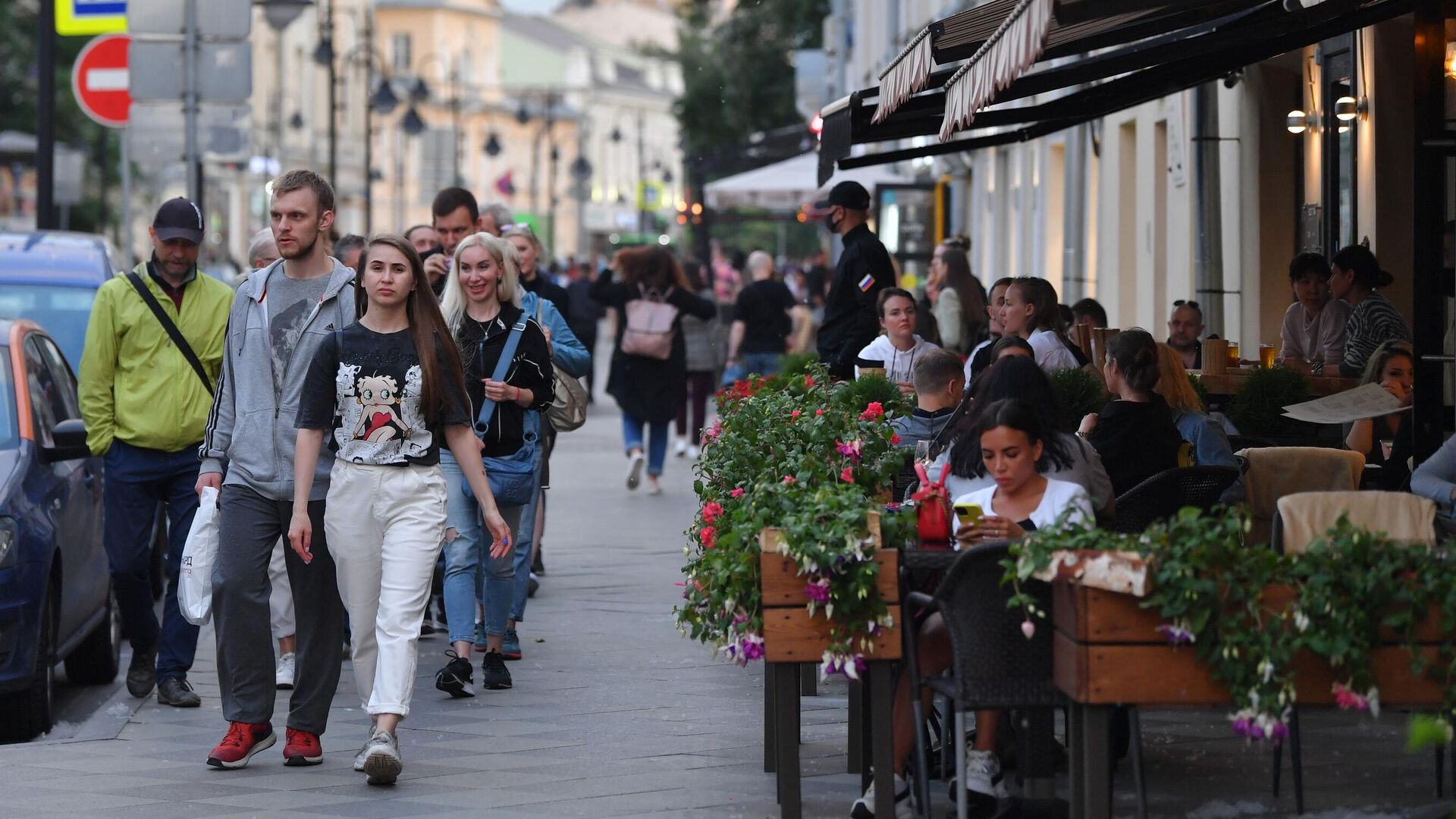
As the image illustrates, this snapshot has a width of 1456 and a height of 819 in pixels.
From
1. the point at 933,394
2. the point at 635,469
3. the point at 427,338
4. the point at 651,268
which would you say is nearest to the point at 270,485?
the point at 427,338

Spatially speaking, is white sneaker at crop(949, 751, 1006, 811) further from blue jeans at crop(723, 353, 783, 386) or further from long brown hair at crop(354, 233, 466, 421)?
blue jeans at crop(723, 353, 783, 386)

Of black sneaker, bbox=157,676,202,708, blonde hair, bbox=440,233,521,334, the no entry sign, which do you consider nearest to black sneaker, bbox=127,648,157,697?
black sneaker, bbox=157,676,202,708

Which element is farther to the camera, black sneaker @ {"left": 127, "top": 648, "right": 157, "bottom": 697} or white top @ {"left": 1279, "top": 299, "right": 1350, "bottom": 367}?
white top @ {"left": 1279, "top": 299, "right": 1350, "bottom": 367}

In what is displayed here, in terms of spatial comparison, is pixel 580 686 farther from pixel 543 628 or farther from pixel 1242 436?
pixel 1242 436

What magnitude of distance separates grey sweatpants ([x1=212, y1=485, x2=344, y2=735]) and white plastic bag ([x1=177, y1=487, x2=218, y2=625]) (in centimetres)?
A: 3

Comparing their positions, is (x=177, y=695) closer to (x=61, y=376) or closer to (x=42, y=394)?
(x=42, y=394)

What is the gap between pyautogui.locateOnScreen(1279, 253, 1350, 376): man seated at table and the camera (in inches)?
467

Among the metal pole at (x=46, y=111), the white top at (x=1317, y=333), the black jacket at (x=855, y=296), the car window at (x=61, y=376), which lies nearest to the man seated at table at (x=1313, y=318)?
the white top at (x=1317, y=333)

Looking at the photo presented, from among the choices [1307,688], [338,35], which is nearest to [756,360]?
[1307,688]

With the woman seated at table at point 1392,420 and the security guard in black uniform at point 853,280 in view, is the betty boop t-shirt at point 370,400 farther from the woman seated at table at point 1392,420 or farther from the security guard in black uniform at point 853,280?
the security guard in black uniform at point 853,280

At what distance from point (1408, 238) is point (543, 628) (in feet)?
18.0

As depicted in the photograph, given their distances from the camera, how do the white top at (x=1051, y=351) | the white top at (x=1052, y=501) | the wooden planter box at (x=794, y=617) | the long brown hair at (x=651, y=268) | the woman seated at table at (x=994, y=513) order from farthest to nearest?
the long brown hair at (x=651, y=268) < the white top at (x=1051, y=351) < the white top at (x=1052, y=501) < the woman seated at table at (x=994, y=513) < the wooden planter box at (x=794, y=617)

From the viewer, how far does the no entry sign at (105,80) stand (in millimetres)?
15992

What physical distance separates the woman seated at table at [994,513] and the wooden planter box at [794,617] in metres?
0.23
